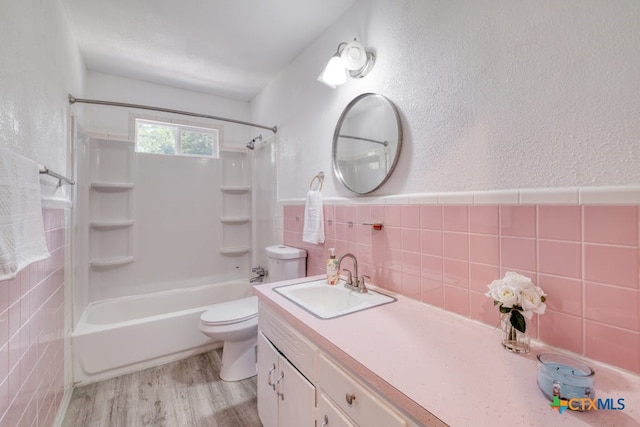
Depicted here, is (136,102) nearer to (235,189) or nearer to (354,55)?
(235,189)

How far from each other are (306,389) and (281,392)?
26 cm

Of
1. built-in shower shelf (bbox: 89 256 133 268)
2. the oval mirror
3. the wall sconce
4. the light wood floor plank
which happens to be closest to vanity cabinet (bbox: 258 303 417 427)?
the light wood floor plank

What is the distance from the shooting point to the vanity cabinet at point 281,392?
101 cm

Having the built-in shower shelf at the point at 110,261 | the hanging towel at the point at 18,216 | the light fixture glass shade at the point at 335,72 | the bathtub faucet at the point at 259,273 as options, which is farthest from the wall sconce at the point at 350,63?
the built-in shower shelf at the point at 110,261

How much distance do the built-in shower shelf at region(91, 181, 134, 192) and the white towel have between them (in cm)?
192

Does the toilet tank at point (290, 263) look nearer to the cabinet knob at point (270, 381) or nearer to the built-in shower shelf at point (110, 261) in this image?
the cabinet knob at point (270, 381)

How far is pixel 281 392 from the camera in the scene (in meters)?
1.19

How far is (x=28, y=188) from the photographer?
2.91 feet

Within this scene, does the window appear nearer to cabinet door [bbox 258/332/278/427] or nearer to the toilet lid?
the toilet lid

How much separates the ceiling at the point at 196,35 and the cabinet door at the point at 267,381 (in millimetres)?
1972

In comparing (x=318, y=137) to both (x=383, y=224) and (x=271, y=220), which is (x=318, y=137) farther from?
(x=271, y=220)

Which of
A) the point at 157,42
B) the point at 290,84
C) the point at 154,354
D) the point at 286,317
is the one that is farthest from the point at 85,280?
the point at 290,84

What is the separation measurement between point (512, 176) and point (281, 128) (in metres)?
1.96

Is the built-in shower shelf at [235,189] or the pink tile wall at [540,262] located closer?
the pink tile wall at [540,262]
